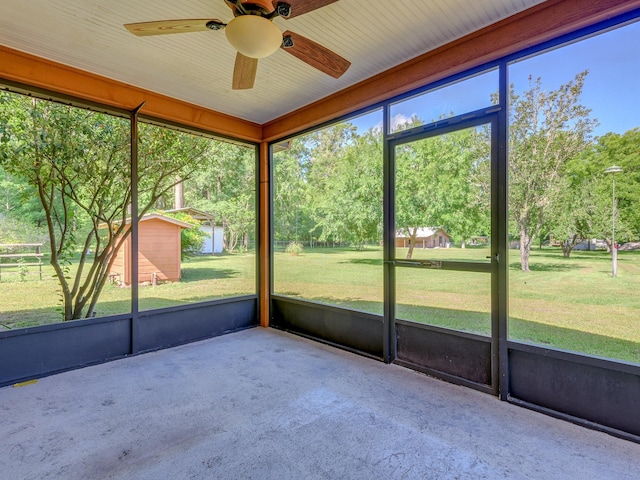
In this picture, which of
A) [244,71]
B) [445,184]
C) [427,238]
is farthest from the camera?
[427,238]

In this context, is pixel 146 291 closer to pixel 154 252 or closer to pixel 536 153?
pixel 154 252

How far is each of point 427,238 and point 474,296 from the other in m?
0.65

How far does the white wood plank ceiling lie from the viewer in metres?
2.23

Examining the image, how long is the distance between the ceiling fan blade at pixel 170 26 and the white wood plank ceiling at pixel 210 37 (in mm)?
391

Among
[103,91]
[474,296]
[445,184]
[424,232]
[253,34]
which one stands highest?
[103,91]

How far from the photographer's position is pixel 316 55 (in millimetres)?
2232

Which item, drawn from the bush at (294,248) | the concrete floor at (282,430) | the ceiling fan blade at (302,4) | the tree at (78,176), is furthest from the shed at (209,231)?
the ceiling fan blade at (302,4)

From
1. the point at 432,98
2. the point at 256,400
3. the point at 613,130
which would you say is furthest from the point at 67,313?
the point at 613,130

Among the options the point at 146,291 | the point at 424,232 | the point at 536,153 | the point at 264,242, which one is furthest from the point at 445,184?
the point at 146,291

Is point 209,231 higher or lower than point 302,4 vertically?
lower

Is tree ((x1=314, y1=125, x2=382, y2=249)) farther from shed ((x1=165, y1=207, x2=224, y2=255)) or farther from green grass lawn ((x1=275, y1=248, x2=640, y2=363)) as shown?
shed ((x1=165, y1=207, x2=224, y2=255))

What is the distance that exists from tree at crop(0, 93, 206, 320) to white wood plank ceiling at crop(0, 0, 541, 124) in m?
0.63

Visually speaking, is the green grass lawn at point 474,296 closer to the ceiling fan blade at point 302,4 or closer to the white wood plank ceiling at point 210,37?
the white wood plank ceiling at point 210,37

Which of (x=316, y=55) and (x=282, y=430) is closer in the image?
(x=282, y=430)
